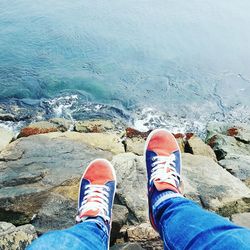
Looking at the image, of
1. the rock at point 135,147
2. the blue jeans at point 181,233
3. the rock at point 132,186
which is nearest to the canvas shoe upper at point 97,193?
the blue jeans at point 181,233

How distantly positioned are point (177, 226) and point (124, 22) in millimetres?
18079

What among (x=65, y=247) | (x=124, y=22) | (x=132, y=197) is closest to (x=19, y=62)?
(x=124, y=22)

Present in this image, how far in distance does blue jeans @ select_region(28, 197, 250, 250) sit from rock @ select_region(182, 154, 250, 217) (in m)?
2.28

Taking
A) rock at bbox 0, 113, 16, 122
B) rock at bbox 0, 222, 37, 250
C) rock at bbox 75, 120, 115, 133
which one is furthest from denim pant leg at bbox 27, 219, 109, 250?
rock at bbox 0, 113, 16, 122

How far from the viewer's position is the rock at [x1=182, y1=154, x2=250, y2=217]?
19.4ft

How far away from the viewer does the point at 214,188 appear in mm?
6289

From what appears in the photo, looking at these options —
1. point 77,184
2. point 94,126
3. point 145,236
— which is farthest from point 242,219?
point 94,126

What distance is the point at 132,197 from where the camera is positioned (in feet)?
18.7

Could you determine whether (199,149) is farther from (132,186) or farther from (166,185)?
(166,185)

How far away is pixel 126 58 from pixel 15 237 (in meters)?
12.8

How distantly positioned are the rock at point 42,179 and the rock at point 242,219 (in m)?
2.17

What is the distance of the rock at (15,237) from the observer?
170 inches

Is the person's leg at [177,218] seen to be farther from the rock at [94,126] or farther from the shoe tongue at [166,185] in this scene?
the rock at [94,126]

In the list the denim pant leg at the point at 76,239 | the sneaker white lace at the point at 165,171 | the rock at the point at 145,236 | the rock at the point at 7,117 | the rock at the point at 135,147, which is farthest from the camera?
the rock at the point at 7,117
